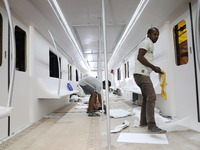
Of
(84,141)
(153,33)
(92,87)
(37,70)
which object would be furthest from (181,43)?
(37,70)

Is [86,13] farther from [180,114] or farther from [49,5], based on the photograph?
[180,114]

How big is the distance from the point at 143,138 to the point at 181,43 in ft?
6.33

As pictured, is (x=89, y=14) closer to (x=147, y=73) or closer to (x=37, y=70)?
(x=37, y=70)

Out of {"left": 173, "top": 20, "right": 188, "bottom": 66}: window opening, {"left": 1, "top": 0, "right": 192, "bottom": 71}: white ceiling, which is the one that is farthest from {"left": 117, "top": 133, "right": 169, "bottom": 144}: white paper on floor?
{"left": 1, "top": 0, "right": 192, "bottom": 71}: white ceiling

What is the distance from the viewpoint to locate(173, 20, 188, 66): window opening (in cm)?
277

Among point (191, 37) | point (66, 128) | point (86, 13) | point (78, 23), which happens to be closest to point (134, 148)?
point (66, 128)

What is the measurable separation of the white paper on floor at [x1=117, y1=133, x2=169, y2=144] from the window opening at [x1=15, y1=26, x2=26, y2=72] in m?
2.11

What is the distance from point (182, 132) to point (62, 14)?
9.75ft

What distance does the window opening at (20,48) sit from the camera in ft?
9.16

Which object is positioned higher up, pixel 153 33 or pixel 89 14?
pixel 89 14

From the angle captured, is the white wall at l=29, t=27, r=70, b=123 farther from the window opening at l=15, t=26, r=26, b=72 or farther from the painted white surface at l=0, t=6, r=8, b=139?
the painted white surface at l=0, t=6, r=8, b=139

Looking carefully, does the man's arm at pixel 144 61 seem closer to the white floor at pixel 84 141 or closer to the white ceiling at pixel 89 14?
the white floor at pixel 84 141

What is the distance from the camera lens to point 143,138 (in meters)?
1.93

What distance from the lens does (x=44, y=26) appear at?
3252 mm
